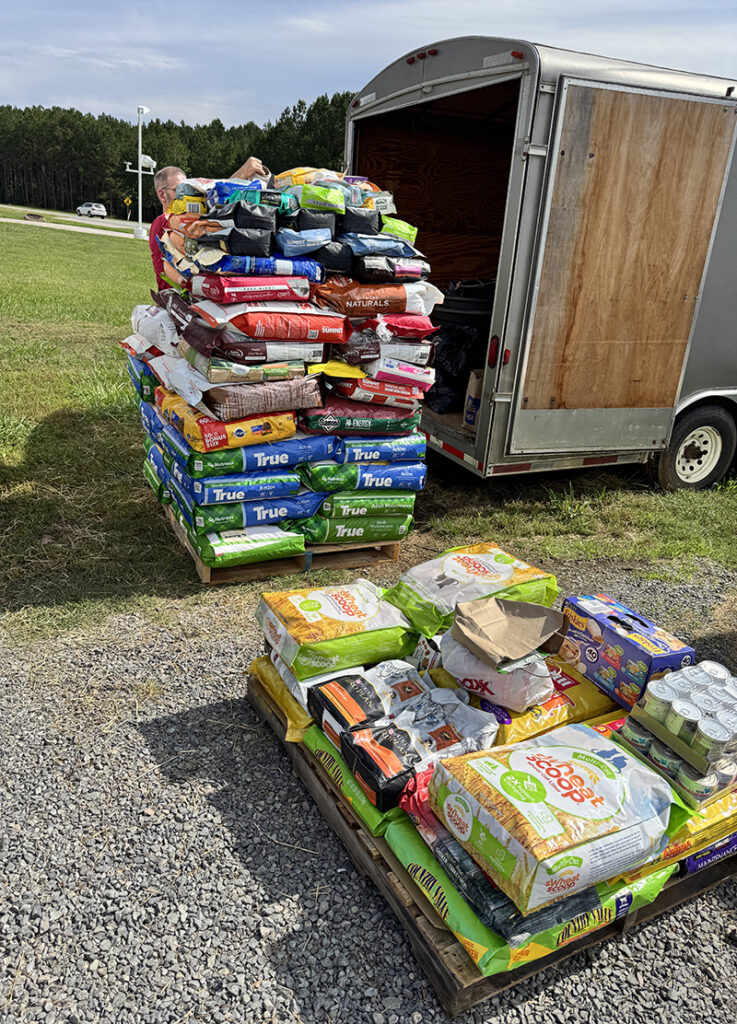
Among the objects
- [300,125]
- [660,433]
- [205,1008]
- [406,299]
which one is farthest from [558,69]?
[300,125]

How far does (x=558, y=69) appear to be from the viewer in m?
4.92

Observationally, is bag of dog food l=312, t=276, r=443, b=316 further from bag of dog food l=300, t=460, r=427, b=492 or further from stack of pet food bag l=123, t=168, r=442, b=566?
bag of dog food l=300, t=460, r=427, b=492

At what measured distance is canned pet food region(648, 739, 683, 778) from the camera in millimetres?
2770

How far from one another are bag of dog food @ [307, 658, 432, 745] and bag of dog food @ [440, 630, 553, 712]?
220mm

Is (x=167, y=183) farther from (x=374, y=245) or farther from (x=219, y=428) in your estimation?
(x=219, y=428)

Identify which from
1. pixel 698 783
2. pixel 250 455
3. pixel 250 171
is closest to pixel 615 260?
pixel 250 171

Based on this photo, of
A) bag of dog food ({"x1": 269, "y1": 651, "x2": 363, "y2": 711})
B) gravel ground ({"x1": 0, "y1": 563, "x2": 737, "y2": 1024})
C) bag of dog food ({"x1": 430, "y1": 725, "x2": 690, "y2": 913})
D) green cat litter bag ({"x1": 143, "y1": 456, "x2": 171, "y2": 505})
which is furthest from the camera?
green cat litter bag ({"x1": 143, "y1": 456, "x2": 171, "y2": 505})

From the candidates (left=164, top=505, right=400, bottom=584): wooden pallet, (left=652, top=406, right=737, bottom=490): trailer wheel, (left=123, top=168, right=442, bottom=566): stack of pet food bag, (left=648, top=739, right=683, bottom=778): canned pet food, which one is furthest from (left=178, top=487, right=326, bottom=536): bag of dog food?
(left=652, top=406, right=737, bottom=490): trailer wheel

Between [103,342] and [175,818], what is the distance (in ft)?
33.8

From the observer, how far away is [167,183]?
5730mm

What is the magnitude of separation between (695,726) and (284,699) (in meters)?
1.76

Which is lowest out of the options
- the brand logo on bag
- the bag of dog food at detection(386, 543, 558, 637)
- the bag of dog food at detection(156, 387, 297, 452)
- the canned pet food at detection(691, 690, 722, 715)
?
the brand logo on bag

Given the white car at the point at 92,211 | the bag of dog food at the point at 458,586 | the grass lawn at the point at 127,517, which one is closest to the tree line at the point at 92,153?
the white car at the point at 92,211

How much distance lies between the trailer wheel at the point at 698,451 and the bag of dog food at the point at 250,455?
345cm
